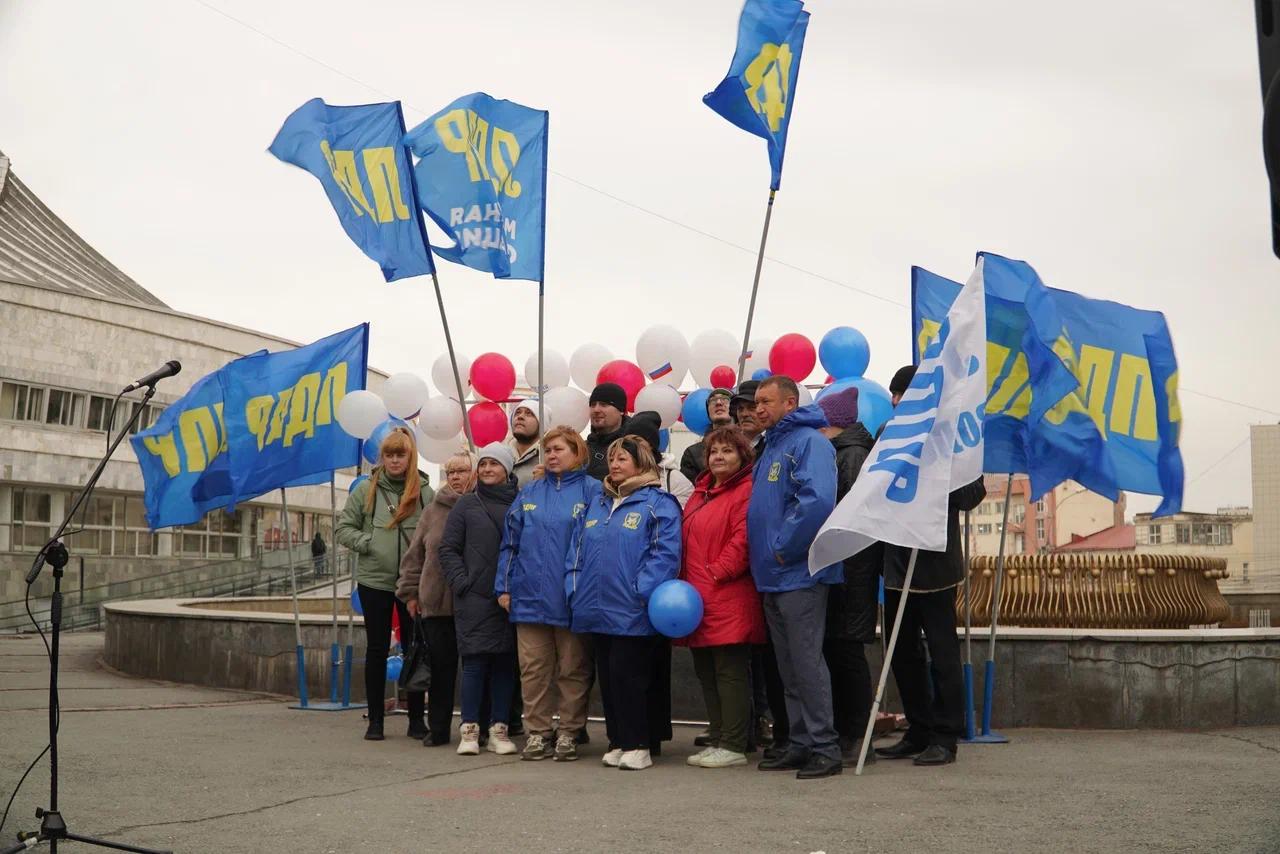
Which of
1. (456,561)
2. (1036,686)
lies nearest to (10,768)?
(456,561)

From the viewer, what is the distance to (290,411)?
11.3m

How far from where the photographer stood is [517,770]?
24.6ft

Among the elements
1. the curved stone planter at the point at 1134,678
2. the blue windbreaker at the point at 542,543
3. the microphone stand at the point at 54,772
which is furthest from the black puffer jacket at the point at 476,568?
the microphone stand at the point at 54,772

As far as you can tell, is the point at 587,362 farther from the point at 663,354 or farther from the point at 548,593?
the point at 548,593

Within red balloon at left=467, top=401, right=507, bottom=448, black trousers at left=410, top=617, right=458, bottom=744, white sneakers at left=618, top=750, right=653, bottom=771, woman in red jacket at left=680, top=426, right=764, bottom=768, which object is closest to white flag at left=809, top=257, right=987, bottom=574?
woman in red jacket at left=680, top=426, right=764, bottom=768

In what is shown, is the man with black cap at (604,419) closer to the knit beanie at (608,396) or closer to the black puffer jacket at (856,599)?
the knit beanie at (608,396)

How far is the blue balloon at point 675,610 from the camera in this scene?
23.7 feet

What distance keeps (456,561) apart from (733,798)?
267 centimetres

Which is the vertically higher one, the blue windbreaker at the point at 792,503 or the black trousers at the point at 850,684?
the blue windbreaker at the point at 792,503

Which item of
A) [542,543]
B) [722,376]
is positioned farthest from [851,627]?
[722,376]

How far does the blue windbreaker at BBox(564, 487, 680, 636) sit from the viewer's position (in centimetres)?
755

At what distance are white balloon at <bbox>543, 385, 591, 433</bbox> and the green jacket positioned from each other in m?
Result: 1.65

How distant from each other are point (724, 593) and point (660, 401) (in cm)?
394

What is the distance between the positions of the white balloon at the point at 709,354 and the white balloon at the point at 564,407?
1.89m
